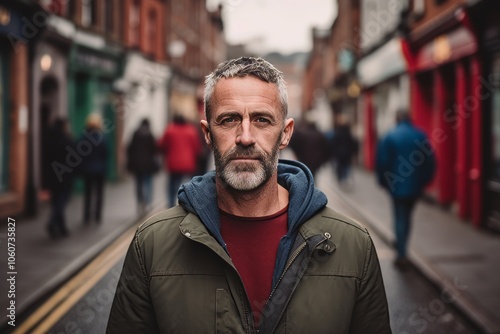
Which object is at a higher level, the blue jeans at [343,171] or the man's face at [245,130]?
the man's face at [245,130]

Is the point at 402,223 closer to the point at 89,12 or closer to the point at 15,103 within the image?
the point at 15,103

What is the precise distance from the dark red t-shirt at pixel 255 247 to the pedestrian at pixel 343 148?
54.0ft

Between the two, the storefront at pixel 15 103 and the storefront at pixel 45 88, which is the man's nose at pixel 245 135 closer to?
the storefront at pixel 15 103

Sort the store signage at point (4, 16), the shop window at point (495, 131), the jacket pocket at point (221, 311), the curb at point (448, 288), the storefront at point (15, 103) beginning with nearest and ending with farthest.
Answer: the jacket pocket at point (221, 311) < the curb at point (448, 288) < the shop window at point (495, 131) < the store signage at point (4, 16) < the storefront at point (15, 103)

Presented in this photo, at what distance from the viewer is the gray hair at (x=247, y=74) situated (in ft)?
7.56

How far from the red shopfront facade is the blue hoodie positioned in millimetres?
9906

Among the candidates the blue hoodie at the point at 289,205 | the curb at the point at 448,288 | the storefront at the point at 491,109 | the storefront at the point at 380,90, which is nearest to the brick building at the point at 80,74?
the curb at the point at 448,288

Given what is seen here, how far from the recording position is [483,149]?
11891mm

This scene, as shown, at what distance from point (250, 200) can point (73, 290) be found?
5241mm

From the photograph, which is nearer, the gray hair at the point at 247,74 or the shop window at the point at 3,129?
the gray hair at the point at 247,74

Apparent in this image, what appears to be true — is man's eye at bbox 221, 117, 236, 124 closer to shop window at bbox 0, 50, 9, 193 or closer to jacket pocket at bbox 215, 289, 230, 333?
jacket pocket at bbox 215, 289, 230, 333

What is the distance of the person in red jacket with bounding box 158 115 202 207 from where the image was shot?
1287 centimetres

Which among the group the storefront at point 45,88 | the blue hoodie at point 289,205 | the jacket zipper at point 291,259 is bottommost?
the jacket zipper at point 291,259

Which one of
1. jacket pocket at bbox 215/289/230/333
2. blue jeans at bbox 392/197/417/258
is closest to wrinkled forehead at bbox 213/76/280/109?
jacket pocket at bbox 215/289/230/333
